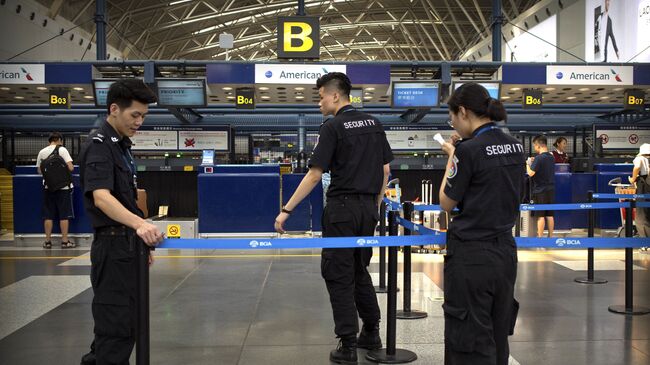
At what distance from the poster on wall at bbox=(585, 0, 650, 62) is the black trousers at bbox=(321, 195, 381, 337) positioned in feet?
64.9

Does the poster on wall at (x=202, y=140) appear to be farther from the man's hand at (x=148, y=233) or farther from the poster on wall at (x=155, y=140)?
the man's hand at (x=148, y=233)

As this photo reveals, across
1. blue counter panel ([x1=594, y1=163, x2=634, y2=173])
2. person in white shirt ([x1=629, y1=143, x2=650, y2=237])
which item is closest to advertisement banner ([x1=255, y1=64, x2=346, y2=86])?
blue counter panel ([x1=594, y1=163, x2=634, y2=173])

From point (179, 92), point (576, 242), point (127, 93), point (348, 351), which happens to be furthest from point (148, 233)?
point (179, 92)

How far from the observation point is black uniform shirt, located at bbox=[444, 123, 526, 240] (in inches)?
110

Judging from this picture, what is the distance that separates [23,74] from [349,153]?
12.5 meters

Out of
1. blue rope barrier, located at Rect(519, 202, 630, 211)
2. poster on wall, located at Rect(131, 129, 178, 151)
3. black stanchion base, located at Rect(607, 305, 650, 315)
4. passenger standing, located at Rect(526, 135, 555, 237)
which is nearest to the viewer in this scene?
black stanchion base, located at Rect(607, 305, 650, 315)

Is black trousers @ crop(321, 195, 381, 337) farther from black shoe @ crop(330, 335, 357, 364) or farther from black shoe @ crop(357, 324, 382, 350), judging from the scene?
black shoe @ crop(357, 324, 382, 350)

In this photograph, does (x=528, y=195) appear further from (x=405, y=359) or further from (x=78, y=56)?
(x=78, y=56)

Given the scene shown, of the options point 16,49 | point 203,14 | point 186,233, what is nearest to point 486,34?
point 203,14

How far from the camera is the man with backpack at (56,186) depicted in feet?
32.9

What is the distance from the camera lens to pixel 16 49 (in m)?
22.8

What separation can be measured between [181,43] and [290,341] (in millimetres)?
45003

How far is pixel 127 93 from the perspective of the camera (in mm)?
3119

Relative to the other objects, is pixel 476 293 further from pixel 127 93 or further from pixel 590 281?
pixel 590 281
